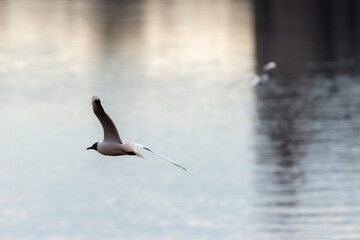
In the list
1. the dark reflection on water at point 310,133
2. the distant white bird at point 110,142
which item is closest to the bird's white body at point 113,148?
the distant white bird at point 110,142

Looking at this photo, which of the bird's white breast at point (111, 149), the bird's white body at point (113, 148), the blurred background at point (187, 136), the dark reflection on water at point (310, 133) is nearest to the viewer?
the bird's white body at point (113, 148)

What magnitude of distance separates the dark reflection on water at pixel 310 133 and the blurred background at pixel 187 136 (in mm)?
132

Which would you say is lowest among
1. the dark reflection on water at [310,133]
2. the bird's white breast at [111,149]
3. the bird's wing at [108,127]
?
the dark reflection on water at [310,133]

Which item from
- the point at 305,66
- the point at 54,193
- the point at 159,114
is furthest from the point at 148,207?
the point at 305,66

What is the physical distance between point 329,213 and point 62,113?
98.4ft

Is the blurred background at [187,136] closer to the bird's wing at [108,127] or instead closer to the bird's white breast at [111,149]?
the bird's wing at [108,127]

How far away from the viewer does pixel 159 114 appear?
79.2m

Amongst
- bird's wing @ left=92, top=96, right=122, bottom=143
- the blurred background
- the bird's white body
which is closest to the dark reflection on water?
the blurred background

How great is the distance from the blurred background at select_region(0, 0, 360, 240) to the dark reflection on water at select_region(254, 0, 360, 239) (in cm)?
13

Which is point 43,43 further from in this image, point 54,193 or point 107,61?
point 54,193

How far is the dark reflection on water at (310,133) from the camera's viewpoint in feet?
186

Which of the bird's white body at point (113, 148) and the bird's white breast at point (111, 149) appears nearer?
the bird's white body at point (113, 148)

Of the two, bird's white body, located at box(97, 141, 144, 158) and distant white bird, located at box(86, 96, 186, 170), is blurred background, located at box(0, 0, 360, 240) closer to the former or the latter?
distant white bird, located at box(86, 96, 186, 170)

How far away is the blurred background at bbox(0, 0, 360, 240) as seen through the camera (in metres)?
57.1
